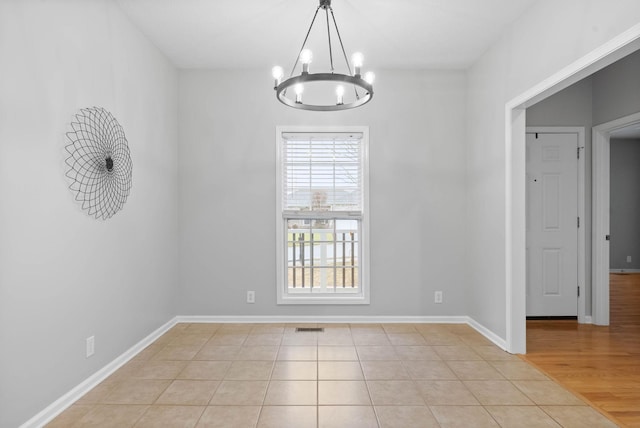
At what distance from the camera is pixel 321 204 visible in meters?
4.42

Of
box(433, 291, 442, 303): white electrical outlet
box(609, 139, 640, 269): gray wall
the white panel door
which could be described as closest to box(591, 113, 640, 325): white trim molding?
the white panel door

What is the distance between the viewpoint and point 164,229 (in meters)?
4.00

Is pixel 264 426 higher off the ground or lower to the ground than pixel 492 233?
lower

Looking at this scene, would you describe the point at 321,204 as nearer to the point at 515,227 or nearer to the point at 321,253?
the point at 321,253

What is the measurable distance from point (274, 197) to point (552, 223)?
3.18m

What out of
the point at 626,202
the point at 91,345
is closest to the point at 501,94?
the point at 91,345

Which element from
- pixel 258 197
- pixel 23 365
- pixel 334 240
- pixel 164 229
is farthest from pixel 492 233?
pixel 23 365

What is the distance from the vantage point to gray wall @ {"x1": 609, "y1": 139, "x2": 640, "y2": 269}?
28.5 ft

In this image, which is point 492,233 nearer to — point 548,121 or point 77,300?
point 548,121

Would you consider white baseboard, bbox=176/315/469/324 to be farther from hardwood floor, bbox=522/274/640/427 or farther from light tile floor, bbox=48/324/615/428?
hardwood floor, bbox=522/274/640/427

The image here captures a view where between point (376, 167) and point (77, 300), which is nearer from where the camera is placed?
point (77, 300)

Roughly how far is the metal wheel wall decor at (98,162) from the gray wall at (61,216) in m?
0.07

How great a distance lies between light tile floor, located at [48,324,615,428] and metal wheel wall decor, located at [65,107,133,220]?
4.31 feet

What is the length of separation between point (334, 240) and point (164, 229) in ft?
6.04
